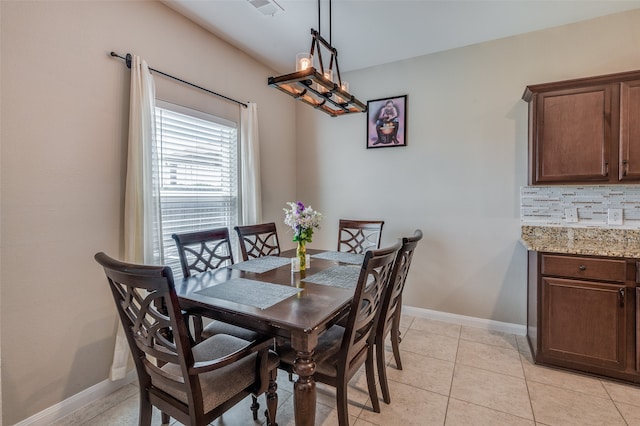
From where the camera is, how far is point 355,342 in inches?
63.1

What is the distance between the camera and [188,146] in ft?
8.61

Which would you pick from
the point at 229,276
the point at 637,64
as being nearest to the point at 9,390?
the point at 229,276

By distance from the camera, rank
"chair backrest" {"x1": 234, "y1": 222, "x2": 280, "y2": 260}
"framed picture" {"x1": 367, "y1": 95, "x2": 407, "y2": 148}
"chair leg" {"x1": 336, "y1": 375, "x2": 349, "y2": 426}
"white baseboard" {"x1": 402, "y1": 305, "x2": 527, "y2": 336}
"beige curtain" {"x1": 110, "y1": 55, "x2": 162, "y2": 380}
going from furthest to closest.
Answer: "framed picture" {"x1": 367, "y1": 95, "x2": 407, "y2": 148} → "white baseboard" {"x1": 402, "y1": 305, "x2": 527, "y2": 336} → "chair backrest" {"x1": 234, "y1": 222, "x2": 280, "y2": 260} → "beige curtain" {"x1": 110, "y1": 55, "x2": 162, "y2": 380} → "chair leg" {"x1": 336, "y1": 375, "x2": 349, "y2": 426}

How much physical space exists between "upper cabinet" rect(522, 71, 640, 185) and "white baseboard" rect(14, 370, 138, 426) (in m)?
3.60

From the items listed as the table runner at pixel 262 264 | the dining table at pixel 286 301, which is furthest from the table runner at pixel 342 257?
the table runner at pixel 262 264

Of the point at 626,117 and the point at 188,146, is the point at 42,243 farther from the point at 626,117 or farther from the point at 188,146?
the point at 626,117

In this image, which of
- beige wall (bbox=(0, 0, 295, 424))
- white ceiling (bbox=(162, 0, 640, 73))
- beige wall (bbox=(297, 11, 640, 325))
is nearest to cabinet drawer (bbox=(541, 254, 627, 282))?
beige wall (bbox=(297, 11, 640, 325))

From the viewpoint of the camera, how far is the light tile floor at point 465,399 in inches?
70.0

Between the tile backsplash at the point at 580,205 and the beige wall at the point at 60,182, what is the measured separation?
344cm

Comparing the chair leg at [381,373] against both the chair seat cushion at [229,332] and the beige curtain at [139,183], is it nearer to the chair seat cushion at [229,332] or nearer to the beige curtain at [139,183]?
the chair seat cushion at [229,332]

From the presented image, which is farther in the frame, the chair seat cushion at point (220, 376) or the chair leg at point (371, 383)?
the chair leg at point (371, 383)

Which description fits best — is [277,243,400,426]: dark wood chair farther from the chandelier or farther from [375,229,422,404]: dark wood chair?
the chandelier

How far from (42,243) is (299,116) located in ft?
9.96

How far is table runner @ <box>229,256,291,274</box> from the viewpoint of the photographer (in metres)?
2.16
